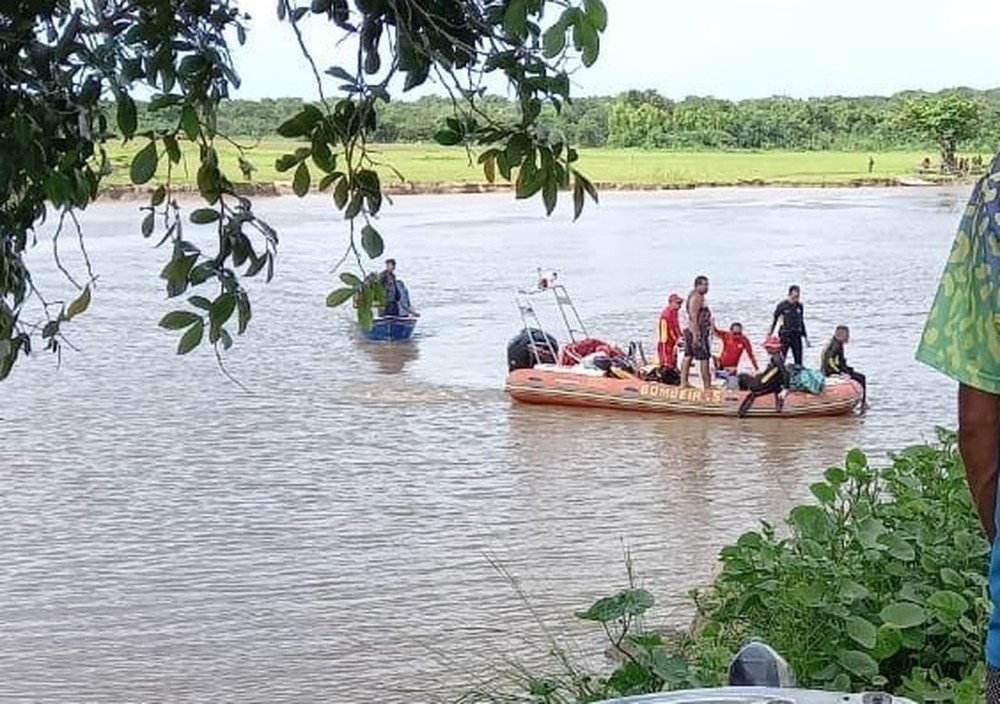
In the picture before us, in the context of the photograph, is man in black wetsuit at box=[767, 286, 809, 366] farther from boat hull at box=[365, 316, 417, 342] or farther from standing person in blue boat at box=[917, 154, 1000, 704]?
standing person in blue boat at box=[917, 154, 1000, 704]

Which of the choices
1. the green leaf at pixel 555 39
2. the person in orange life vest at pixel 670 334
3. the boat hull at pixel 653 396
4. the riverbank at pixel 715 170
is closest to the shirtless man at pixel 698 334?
the person in orange life vest at pixel 670 334

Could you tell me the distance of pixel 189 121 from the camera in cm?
195

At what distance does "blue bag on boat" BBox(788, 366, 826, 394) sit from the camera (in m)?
15.5

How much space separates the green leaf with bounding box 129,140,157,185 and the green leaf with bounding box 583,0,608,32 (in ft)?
2.01

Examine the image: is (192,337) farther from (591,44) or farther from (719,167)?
(719,167)

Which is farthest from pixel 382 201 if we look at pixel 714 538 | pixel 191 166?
pixel 714 538

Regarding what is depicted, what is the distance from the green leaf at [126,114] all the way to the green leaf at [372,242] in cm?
34

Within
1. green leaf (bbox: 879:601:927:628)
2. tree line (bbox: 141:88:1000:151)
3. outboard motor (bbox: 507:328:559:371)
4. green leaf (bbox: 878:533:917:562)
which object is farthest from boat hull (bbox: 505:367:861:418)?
tree line (bbox: 141:88:1000:151)

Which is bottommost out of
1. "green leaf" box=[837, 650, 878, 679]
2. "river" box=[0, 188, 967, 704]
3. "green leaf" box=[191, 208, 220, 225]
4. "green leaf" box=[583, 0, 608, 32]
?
"river" box=[0, 188, 967, 704]

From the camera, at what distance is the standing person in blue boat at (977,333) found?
1.73 meters

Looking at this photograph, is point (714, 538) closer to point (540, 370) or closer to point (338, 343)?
point (540, 370)

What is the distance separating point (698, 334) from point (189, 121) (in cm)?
1406

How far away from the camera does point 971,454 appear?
73.0 inches

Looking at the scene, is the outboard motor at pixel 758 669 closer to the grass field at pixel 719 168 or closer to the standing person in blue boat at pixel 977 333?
the standing person in blue boat at pixel 977 333
